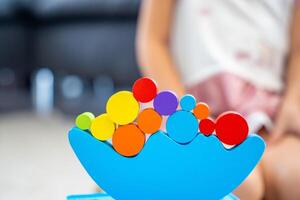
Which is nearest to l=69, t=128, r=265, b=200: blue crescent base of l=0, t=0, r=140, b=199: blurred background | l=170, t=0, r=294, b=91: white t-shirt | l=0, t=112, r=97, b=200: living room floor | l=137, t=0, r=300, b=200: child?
l=137, t=0, r=300, b=200: child

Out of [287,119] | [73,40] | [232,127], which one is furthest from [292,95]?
[73,40]

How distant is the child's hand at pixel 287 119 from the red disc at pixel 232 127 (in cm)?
31

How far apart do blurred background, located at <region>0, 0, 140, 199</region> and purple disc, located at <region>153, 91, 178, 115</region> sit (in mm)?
1189

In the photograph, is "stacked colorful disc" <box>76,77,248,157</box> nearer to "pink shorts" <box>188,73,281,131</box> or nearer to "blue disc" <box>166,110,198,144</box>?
"blue disc" <box>166,110,198,144</box>

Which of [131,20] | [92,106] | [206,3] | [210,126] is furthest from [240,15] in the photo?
[92,106]

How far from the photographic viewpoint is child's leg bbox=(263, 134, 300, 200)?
2.09 ft

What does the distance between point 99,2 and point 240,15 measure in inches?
38.1

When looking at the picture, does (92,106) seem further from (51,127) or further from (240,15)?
(240,15)

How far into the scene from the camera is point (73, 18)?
1856 mm

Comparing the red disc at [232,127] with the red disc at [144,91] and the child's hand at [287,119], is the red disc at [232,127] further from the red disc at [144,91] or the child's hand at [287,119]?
the child's hand at [287,119]

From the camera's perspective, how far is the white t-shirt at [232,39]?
2.88 feet

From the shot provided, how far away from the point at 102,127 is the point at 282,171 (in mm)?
291

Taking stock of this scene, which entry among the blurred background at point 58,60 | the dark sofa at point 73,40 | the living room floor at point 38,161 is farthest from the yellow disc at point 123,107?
the dark sofa at point 73,40

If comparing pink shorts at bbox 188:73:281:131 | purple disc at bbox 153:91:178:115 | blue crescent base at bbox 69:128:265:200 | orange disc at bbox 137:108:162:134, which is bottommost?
blue crescent base at bbox 69:128:265:200
